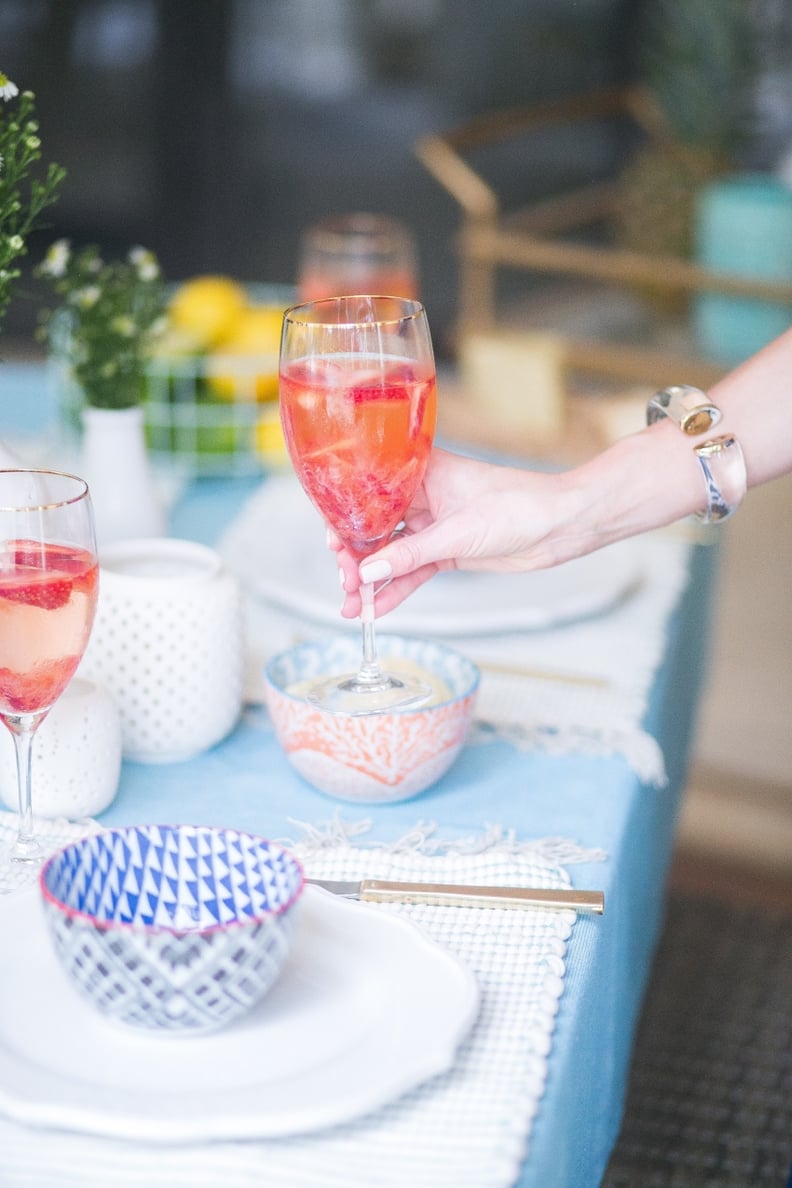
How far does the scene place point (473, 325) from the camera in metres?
2.47

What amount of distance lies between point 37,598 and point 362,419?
0.23 metres

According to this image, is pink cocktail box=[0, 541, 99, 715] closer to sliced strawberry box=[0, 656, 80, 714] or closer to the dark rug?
sliced strawberry box=[0, 656, 80, 714]

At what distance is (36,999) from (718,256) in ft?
8.13

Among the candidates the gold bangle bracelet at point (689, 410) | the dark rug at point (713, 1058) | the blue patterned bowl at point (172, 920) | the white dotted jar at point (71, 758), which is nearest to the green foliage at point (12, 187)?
the white dotted jar at point (71, 758)

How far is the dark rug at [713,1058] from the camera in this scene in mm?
1551

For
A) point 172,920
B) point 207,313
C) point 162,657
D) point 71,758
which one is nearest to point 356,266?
point 207,313

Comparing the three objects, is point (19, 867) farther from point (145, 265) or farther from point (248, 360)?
point (248, 360)

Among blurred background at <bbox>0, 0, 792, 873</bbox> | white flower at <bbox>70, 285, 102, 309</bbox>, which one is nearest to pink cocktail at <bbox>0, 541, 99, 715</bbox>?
white flower at <bbox>70, 285, 102, 309</bbox>

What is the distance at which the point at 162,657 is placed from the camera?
98 centimetres

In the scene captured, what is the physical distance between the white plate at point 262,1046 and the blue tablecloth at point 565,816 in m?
0.09

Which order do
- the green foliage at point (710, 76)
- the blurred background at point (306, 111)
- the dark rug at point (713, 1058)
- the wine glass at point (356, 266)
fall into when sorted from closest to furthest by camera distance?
the dark rug at point (713, 1058), the wine glass at point (356, 266), the green foliage at point (710, 76), the blurred background at point (306, 111)

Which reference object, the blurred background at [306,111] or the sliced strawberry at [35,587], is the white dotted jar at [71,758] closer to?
the sliced strawberry at [35,587]

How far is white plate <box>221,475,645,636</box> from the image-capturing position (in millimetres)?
1221

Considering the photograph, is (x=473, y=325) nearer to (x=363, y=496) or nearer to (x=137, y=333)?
(x=137, y=333)
